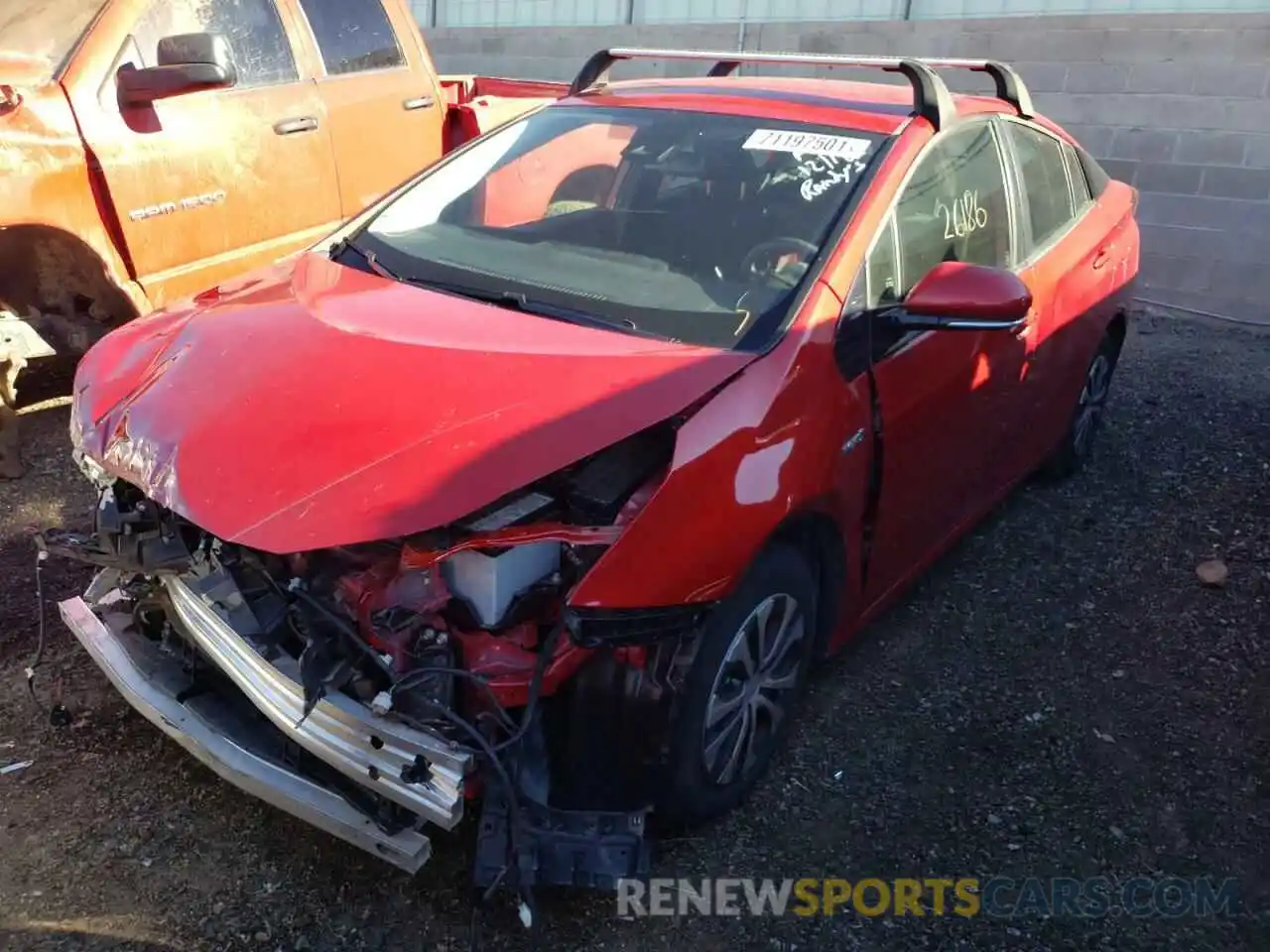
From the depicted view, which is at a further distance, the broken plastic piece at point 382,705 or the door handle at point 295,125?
the door handle at point 295,125

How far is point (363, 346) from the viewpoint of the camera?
8.61 ft

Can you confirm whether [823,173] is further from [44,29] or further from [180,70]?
[44,29]

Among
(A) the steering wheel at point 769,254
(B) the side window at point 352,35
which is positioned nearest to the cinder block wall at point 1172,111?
(B) the side window at point 352,35

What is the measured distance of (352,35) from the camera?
524cm

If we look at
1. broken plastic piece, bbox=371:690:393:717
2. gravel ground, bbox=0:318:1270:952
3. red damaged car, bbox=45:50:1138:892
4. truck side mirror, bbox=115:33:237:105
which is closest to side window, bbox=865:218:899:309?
red damaged car, bbox=45:50:1138:892

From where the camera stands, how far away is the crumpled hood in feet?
7.10

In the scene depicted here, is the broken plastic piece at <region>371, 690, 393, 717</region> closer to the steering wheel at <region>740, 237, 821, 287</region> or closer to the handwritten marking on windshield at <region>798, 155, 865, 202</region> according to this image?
the steering wheel at <region>740, 237, 821, 287</region>

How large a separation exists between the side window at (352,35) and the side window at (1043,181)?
3129mm

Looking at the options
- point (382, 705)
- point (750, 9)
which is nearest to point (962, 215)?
point (382, 705)

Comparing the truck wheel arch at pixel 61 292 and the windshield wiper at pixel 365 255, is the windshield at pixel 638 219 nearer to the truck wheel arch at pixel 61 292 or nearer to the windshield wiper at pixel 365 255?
the windshield wiper at pixel 365 255

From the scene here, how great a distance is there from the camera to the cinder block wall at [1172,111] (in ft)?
22.1

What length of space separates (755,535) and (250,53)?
3.67 meters

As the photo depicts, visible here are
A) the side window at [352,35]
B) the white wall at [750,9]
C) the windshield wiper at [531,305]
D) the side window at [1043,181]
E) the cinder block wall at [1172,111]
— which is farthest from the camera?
the white wall at [750,9]

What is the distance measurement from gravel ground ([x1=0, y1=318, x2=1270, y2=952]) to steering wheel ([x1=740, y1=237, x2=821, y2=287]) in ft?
4.35
